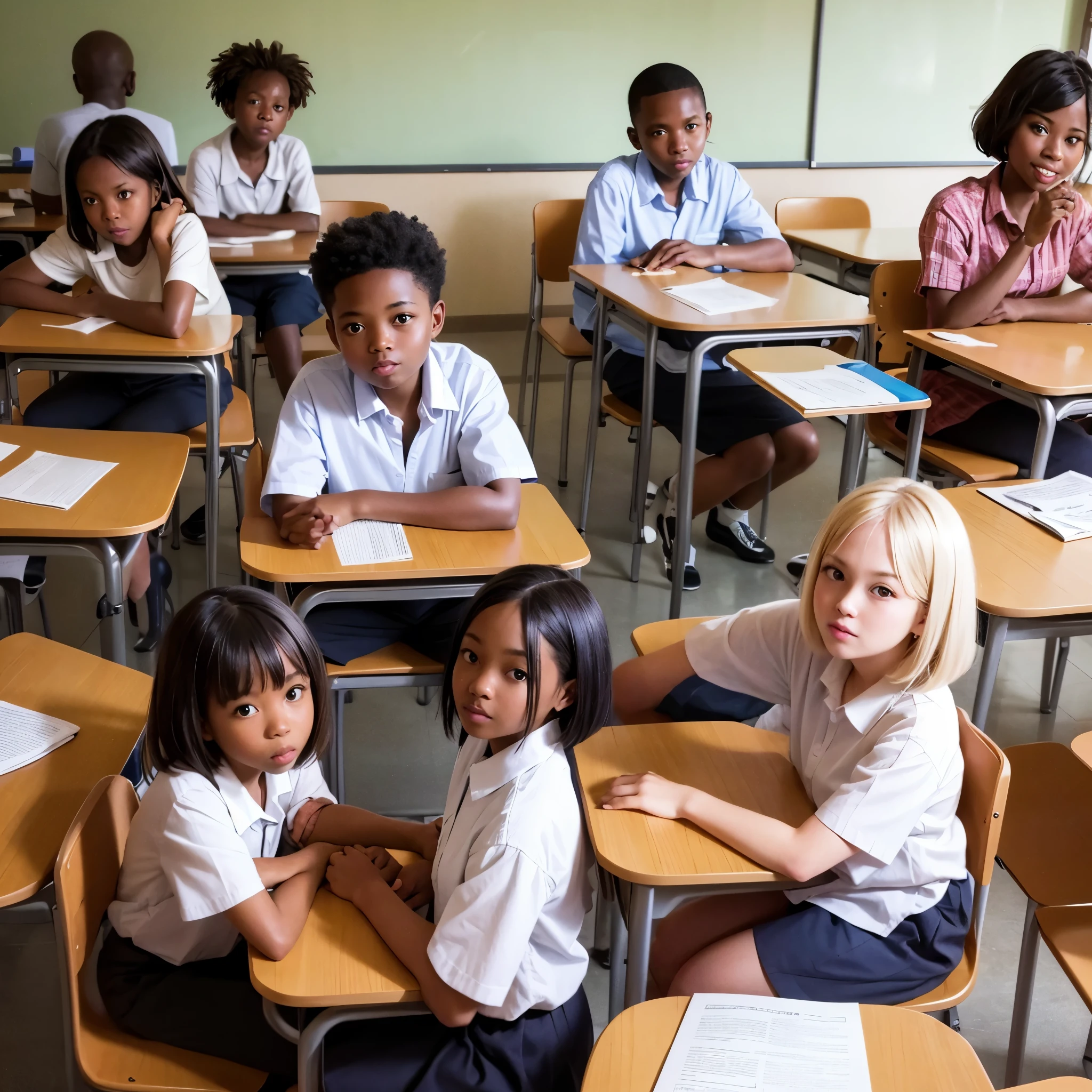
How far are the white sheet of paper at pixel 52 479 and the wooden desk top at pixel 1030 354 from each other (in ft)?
5.91

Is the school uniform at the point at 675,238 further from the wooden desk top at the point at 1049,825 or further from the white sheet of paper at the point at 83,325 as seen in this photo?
the wooden desk top at the point at 1049,825

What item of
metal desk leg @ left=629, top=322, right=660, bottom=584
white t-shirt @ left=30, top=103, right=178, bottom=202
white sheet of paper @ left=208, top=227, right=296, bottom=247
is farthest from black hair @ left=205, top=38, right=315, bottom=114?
metal desk leg @ left=629, top=322, right=660, bottom=584

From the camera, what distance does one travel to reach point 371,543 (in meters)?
1.74

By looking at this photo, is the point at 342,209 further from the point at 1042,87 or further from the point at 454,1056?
the point at 454,1056

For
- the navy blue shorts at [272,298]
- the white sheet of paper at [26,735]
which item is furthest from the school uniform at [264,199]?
the white sheet of paper at [26,735]

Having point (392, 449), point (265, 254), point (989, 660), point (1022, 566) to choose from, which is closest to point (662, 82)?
point (265, 254)

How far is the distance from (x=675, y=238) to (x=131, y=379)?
5.38 ft

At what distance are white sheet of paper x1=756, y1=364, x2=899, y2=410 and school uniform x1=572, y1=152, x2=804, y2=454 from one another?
0.62m

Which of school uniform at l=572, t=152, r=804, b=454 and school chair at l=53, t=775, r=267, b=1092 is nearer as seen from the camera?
school chair at l=53, t=775, r=267, b=1092

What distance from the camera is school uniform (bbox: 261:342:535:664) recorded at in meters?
1.80

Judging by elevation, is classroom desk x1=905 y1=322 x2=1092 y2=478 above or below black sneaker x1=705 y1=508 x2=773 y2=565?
above

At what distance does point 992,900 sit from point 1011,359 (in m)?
1.18

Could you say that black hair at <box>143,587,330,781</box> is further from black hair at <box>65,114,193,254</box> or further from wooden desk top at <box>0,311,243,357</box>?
black hair at <box>65,114,193,254</box>

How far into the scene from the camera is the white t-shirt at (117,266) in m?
2.70
